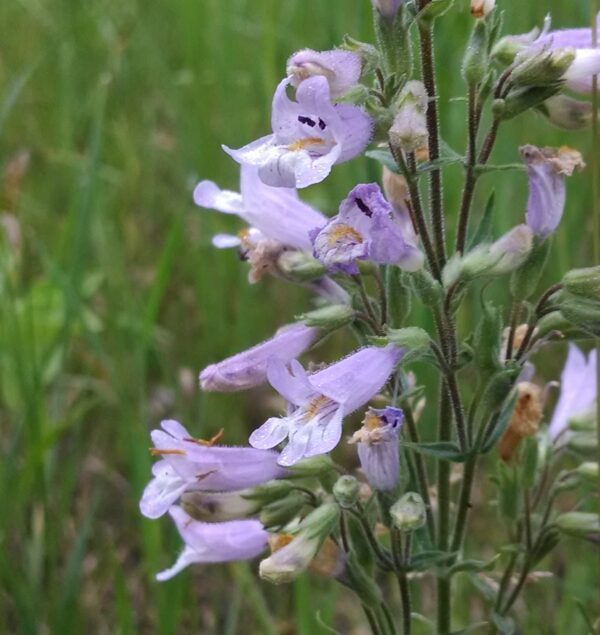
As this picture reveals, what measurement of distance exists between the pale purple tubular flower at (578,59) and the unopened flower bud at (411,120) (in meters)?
0.23

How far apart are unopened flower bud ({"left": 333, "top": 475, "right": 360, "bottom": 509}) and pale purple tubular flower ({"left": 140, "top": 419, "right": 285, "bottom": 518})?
0.15m

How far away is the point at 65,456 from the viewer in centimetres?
275

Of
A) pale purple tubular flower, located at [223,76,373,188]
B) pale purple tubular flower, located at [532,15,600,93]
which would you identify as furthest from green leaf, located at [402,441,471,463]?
pale purple tubular flower, located at [532,15,600,93]

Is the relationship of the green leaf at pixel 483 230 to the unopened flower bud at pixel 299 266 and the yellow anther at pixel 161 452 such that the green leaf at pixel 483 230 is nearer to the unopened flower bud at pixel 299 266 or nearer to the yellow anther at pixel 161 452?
the unopened flower bud at pixel 299 266

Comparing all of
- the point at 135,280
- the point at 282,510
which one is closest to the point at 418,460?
the point at 282,510

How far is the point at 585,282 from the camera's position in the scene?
1.47 metres

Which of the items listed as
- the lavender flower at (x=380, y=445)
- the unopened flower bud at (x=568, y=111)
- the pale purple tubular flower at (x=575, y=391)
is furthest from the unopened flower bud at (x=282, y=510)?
the unopened flower bud at (x=568, y=111)

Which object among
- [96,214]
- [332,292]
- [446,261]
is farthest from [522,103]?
[96,214]

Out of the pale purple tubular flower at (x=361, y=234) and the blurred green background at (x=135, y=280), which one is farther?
the blurred green background at (x=135, y=280)

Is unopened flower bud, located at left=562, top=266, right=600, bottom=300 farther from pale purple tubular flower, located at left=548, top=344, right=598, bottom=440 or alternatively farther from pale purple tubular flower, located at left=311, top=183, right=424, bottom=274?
pale purple tubular flower, located at left=548, top=344, right=598, bottom=440

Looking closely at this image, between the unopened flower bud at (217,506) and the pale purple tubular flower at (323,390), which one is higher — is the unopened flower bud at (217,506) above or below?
below

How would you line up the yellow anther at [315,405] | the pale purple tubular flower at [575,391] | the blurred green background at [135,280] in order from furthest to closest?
the blurred green background at [135,280], the pale purple tubular flower at [575,391], the yellow anther at [315,405]

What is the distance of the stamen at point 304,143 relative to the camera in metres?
1.35

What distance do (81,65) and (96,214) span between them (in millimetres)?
1194
